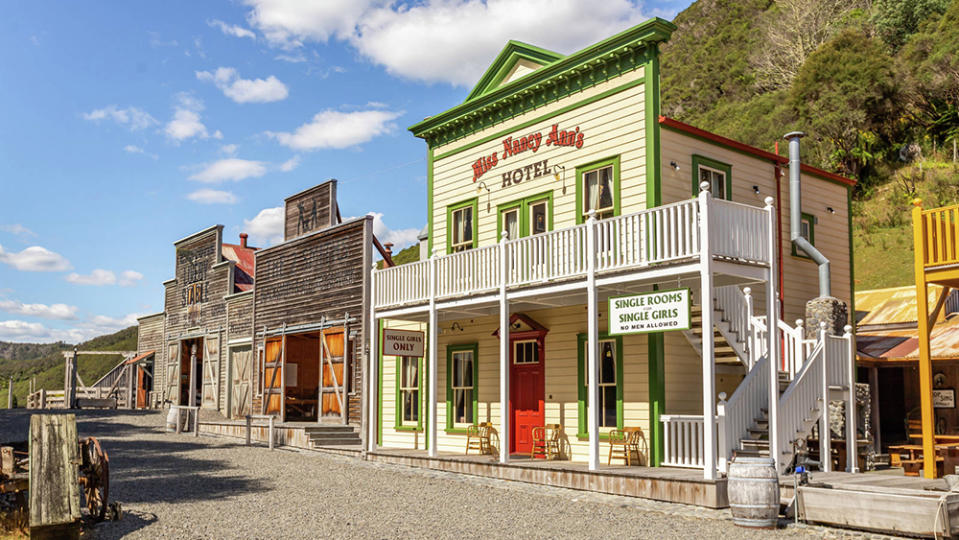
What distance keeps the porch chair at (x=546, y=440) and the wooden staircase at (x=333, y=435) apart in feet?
21.4

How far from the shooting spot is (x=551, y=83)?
17094 mm

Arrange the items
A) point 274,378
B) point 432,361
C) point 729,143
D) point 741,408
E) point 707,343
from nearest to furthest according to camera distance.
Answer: point 707,343 → point 741,408 → point 729,143 → point 432,361 → point 274,378

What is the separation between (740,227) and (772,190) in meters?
5.51

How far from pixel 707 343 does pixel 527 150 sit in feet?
23.6

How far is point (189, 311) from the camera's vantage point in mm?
34719

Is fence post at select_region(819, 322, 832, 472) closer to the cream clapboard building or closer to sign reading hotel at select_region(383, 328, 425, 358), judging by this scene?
the cream clapboard building

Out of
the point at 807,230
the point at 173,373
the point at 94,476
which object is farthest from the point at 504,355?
the point at 173,373

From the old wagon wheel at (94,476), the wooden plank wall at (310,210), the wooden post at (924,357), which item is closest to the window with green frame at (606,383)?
the wooden post at (924,357)

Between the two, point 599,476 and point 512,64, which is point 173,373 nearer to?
point 512,64

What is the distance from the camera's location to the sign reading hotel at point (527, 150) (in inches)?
658

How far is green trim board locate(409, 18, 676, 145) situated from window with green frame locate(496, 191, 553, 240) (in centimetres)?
199

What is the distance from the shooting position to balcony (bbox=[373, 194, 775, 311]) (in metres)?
12.5

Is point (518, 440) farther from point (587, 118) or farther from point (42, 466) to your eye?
point (42, 466)

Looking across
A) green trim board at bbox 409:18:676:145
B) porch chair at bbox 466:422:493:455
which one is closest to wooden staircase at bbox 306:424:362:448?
porch chair at bbox 466:422:493:455
